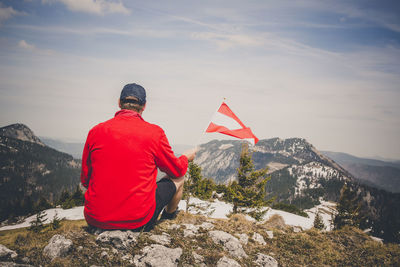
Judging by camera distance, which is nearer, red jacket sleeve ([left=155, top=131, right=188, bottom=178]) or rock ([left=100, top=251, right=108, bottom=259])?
red jacket sleeve ([left=155, top=131, right=188, bottom=178])

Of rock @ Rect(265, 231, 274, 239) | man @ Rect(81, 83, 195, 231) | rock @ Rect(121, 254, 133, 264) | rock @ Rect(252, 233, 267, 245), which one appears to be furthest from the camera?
rock @ Rect(265, 231, 274, 239)

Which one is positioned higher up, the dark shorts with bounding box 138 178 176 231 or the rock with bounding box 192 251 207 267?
the dark shorts with bounding box 138 178 176 231

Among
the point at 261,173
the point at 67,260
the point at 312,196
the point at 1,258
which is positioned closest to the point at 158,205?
the point at 67,260

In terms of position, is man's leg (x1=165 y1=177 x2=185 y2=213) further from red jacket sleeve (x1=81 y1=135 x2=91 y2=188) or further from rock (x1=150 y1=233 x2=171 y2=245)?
red jacket sleeve (x1=81 y1=135 x2=91 y2=188)

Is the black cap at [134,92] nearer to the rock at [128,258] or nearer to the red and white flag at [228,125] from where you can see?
the rock at [128,258]

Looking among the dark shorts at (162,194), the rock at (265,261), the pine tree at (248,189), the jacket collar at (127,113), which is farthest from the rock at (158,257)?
the pine tree at (248,189)

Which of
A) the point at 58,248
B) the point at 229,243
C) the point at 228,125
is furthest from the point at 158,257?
the point at 228,125

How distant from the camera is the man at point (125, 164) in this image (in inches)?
120

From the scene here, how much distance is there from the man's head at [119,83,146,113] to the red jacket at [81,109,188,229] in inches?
5.6

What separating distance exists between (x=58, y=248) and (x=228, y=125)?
20.4ft

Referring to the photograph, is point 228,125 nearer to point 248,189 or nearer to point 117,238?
point 117,238

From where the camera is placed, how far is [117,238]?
3854 millimetres

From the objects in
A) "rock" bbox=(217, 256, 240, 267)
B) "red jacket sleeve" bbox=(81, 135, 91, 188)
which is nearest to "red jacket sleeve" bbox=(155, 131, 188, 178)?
"red jacket sleeve" bbox=(81, 135, 91, 188)

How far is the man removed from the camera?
9.98ft
